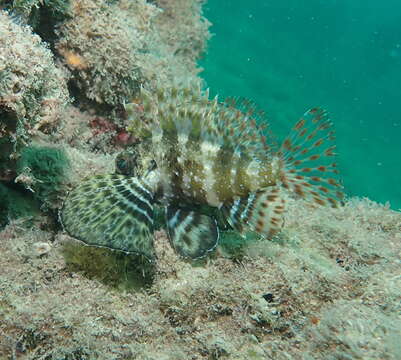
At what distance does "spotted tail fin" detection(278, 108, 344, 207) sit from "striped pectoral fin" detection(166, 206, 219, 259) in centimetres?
87

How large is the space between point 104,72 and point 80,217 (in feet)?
9.42

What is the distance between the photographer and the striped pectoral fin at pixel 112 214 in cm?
290

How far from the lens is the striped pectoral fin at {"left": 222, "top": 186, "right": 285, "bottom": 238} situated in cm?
340

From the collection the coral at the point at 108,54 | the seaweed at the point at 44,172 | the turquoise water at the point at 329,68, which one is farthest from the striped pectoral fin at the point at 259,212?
the turquoise water at the point at 329,68

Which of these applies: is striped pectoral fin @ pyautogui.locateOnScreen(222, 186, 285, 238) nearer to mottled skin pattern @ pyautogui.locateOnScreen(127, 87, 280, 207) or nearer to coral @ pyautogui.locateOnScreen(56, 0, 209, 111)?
mottled skin pattern @ pyautogui.locateOnScreen(127, 87, 280, 207)

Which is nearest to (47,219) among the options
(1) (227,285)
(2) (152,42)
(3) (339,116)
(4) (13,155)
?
(4) (13,155)

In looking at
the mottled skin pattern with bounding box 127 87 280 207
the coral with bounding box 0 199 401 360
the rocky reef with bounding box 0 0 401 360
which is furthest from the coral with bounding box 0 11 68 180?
the coral with bounding box 0 199 401 360

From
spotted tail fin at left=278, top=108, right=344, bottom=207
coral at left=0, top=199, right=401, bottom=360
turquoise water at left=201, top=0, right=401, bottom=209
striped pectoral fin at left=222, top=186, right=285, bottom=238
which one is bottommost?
coral at left=0, top=199, right=401, bottom=360

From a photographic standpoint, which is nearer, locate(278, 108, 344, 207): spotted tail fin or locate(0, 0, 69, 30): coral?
locate(278, 108, 344, 207): spotted tail fin

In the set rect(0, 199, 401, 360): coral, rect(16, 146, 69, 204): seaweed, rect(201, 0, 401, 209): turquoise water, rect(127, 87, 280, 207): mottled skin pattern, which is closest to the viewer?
rect(0, 199, 401, 360): coral

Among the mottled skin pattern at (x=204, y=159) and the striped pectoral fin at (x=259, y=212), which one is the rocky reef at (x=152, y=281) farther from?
the mottled skin pattern at (x=204, y=159)

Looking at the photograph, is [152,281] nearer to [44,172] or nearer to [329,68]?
[44,172]

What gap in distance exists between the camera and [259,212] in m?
3.43

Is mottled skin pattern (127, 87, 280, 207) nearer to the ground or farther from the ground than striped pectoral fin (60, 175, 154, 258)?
farther from the ground
